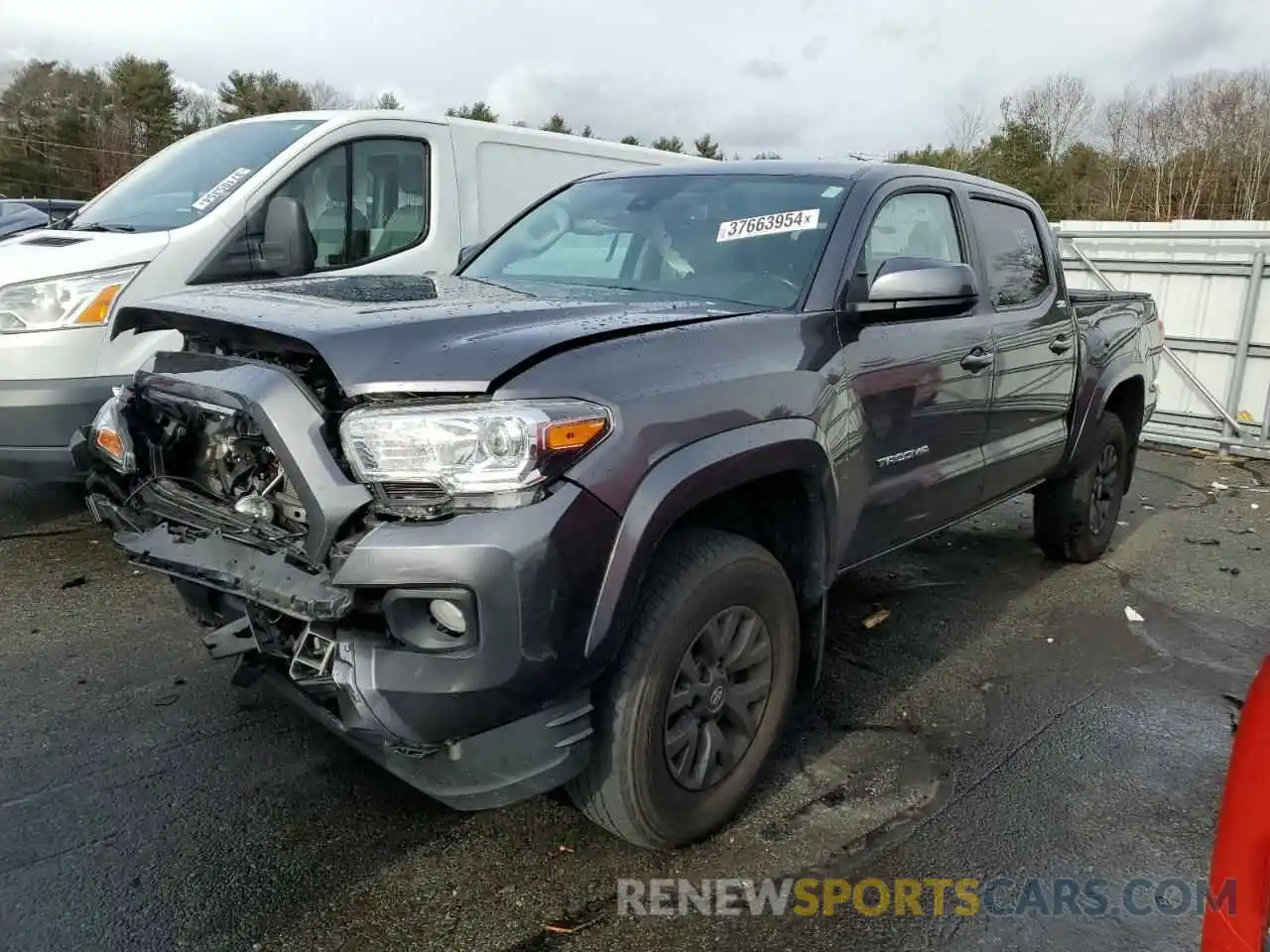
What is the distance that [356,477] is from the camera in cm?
213

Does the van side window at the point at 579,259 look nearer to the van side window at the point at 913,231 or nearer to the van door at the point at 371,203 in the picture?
the van side window at the point at 913,231

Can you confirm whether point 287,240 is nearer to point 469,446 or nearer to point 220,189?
point 220,189

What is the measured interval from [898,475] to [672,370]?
125 centimetres

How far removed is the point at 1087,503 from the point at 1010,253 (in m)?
1.58

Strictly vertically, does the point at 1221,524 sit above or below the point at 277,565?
below

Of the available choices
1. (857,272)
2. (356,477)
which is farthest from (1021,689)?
(356,477)

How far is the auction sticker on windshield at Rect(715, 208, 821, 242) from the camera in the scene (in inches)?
129

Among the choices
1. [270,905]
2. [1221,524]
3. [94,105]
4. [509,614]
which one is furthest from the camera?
[94,105]

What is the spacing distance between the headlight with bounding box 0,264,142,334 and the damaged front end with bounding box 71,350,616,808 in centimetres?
231

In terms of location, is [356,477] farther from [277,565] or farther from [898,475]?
[898,475]

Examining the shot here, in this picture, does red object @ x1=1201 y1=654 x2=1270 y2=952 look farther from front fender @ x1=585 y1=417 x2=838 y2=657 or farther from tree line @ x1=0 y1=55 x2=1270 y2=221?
tree line @ x1=0 y1=55 x2=1270 y2=221

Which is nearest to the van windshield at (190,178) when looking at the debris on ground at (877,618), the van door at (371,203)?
the van door at (371,203)

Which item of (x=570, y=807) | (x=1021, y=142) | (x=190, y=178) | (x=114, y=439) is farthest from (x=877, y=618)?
(x=1021, y=142)

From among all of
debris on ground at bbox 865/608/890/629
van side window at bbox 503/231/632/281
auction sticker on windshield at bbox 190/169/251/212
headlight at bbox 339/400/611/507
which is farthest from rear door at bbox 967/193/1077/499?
auction sticker on windshield at bbox 190/169/251/212
